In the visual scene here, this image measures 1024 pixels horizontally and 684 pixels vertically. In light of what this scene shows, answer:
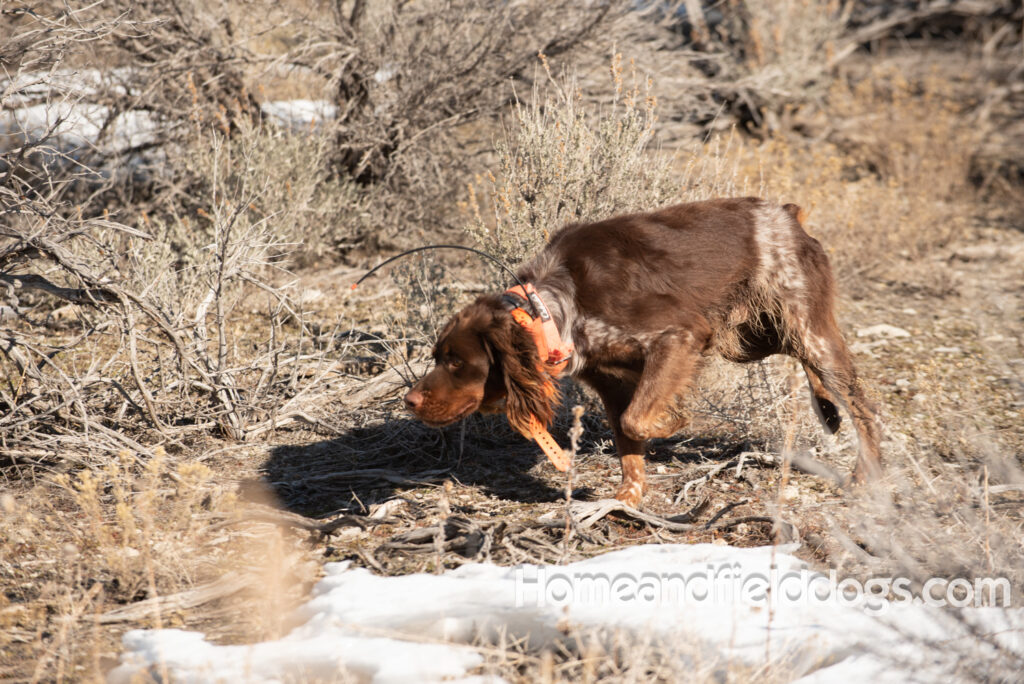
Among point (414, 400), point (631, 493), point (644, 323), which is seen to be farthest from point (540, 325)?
point (631, 493)

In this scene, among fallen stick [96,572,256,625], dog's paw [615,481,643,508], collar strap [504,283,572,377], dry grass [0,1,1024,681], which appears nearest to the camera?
fallen stick [96,572,256,625]

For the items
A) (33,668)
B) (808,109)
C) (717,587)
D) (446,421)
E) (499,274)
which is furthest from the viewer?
(808,109)

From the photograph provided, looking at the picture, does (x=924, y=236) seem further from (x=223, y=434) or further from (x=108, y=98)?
(x=108, y=98)

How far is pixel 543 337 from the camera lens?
3262mm

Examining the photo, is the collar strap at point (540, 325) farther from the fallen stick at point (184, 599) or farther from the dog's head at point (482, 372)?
the fallen stick at point (184, 599)

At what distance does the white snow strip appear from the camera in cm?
224

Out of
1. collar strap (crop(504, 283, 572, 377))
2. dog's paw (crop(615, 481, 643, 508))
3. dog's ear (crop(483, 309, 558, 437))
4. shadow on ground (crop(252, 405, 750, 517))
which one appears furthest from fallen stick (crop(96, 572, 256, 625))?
dog's paw (crop(615, 481, 643, 508))

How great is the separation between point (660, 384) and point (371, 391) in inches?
60.9

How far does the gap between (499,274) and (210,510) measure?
1726 mm

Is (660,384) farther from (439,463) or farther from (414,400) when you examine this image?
(439,463)

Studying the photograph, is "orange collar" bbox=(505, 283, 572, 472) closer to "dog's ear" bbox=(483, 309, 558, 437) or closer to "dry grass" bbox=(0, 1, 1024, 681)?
"dog's ear" bbox=(483, 309, 558, 437)

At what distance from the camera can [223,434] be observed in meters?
4.16

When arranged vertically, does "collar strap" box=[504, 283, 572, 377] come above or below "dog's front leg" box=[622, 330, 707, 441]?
above

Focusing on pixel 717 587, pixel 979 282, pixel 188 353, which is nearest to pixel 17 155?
pixel 188 353
